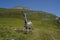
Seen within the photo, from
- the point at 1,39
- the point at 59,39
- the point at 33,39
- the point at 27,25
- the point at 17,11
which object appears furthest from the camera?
the point at 17,11

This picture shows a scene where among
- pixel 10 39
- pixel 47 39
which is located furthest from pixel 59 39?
pixel 10 39

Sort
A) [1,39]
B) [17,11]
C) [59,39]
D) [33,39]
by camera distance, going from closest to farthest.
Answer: [1,39]
[33,39]
[59,39]
[17,11]

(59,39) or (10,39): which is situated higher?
(10,39)

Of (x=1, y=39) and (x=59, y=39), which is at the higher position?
(x=1, y=39)

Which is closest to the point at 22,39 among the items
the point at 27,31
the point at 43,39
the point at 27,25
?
the point at 43,39

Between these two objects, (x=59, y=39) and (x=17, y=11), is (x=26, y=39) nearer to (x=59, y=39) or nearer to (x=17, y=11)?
(x=59, y=39)

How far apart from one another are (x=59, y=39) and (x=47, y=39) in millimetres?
3337

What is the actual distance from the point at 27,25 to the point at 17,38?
8.33 metres

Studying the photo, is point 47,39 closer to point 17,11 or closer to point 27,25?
point 27,25

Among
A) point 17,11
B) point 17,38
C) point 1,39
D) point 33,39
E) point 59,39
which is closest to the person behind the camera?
point 1,39

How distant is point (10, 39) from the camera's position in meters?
17.3

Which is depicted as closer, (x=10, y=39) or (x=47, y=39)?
(x=10, y=39)

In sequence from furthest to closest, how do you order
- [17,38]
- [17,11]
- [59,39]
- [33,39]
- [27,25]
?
[17,11]
[27,25]
[59,39]
[33,39]
[17,38]

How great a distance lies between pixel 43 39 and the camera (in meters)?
20.7
